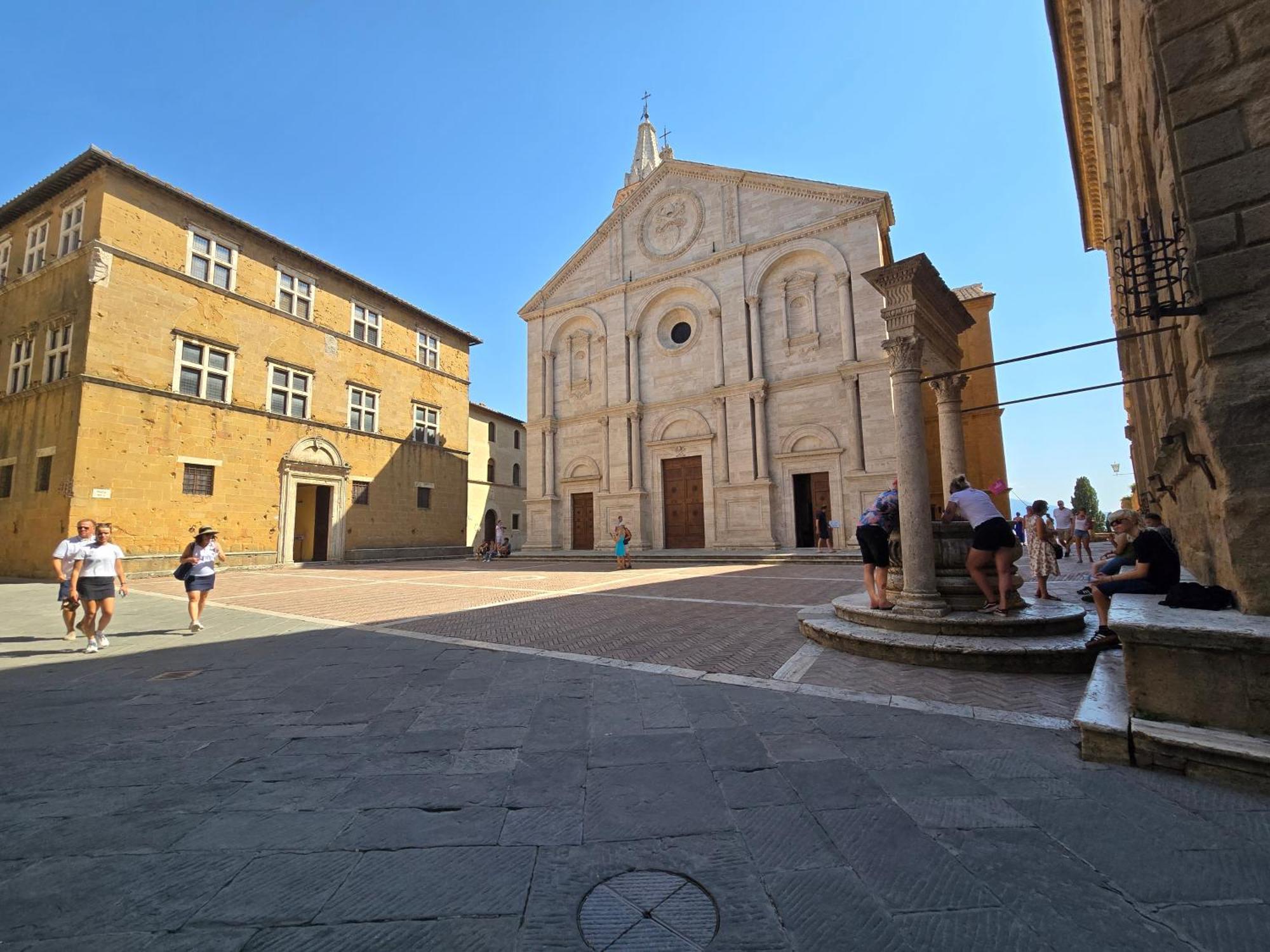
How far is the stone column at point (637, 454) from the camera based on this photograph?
76.1 ft

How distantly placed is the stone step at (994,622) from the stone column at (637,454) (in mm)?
17284

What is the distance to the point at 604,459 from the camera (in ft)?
78.9

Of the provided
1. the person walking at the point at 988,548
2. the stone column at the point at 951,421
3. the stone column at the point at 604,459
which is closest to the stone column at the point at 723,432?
the stone column at the point at 604,459

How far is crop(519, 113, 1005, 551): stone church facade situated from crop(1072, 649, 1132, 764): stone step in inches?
616

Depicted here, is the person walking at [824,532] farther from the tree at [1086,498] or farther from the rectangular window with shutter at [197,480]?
the tree at [1086,498]

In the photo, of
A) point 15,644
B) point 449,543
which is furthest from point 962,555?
point 449,543

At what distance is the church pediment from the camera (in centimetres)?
2116

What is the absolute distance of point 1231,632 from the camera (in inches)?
110

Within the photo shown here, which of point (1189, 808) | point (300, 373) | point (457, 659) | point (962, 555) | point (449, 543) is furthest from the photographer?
point (449, 543)

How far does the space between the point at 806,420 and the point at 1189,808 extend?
1843cm

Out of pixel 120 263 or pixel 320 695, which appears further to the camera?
pixel 120 263

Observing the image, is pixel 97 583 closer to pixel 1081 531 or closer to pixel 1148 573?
pixel 1148 573

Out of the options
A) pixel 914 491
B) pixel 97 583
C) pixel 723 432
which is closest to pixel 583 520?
pixel 723 432

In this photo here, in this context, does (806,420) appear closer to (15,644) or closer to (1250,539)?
(1250,539)
